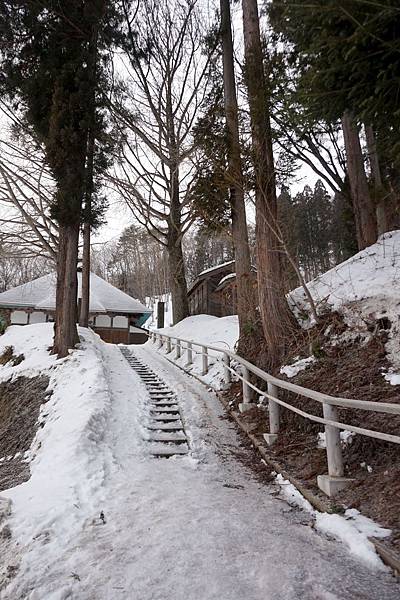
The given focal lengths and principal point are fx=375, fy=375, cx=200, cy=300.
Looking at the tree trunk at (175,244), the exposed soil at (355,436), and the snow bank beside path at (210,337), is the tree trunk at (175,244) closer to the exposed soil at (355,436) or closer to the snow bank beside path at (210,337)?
the snow bank beside path at (210,337)

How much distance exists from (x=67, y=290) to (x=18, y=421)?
4.69 meters

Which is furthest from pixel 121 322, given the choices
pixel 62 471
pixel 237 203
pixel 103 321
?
pixel 62 471

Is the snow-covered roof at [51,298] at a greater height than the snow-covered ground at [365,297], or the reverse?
the snow-covered roof at [51,298]

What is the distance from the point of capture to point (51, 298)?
92.3 feet

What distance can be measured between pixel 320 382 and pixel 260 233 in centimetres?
334

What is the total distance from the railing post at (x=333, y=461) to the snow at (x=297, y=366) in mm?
2312

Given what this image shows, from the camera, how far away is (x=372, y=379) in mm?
4477

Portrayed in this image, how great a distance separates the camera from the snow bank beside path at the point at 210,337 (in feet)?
31.6

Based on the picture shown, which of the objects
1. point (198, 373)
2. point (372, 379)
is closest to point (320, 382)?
point (372, 379)

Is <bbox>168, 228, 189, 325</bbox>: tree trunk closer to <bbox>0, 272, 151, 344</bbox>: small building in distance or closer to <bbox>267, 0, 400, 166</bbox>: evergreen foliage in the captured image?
<bbox>0, 272, 151, 344</bbox>: small building in distance

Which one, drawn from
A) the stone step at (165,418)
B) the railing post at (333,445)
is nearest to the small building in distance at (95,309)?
the stone step at (165,418)

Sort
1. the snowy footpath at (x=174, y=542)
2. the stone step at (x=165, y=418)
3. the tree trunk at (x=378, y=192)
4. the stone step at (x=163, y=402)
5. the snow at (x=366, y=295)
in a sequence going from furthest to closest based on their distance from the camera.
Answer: the tree trunk at (x=378, y=192) < the stone step at (x=163, y=402) < the stone step at (x=165, y=418) < the snow at (x=366, y=295) < the snowy footpath at (x=174, y=542)

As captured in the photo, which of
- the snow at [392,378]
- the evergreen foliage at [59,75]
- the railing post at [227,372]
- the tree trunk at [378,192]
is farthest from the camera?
the evergreen foliage at [59,75]

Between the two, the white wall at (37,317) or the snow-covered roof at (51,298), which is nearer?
the snow-covered roof at (51,298)
